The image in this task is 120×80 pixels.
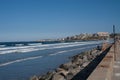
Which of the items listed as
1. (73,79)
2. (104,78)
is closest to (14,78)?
(73,79)

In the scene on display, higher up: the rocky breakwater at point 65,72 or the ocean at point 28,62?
the rocky breakwater at point 65,72

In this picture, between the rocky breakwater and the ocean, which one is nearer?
the rocky breakwater

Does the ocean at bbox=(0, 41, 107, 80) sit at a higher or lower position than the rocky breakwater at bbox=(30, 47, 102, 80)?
lower

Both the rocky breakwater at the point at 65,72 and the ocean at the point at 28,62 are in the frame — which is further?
the ocean at the point at 28,62

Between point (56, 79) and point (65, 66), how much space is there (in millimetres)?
6242

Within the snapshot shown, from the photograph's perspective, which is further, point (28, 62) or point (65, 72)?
point (28, 62)

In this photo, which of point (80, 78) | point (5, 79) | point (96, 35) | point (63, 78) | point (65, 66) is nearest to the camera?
point (80, 78)

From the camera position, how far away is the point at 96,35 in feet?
638

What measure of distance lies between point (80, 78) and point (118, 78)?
88.8 inches

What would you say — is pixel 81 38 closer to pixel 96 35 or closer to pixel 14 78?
pixel 96 35

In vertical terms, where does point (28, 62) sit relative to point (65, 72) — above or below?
below

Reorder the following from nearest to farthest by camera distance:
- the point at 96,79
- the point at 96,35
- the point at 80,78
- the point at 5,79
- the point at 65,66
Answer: the point at 96,79
the point at 80,78
the point at 5,79
the point at 65,66
the point at 96,35

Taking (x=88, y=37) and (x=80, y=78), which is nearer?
(x=80, y=78)

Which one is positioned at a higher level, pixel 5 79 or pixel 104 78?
pixel 104 78
